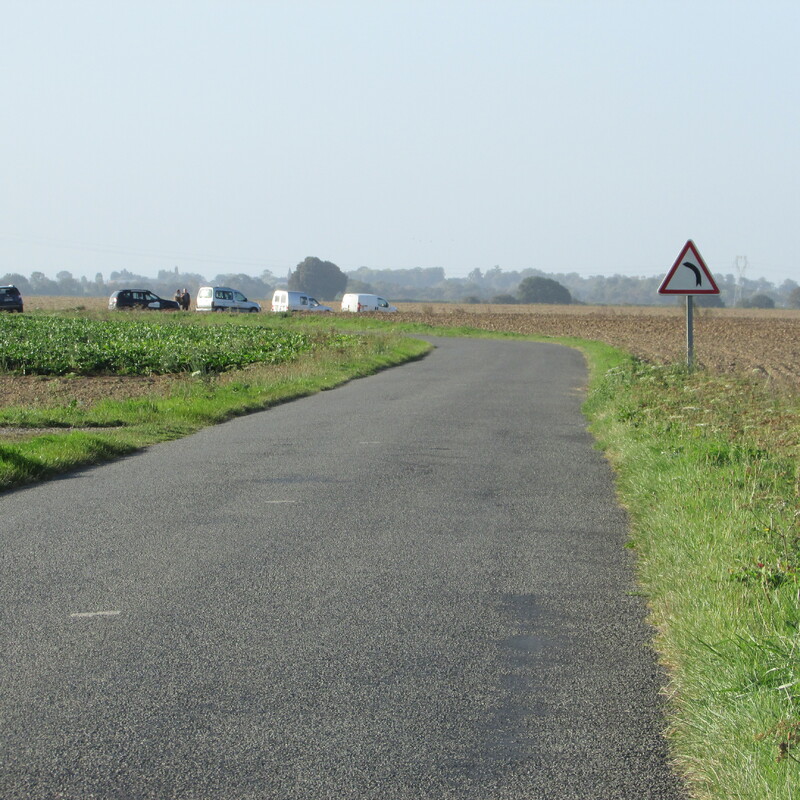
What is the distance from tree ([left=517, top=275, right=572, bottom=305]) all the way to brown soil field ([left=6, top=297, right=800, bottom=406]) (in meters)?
87.7

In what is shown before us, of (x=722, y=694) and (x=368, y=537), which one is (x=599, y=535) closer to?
(x=368, y=537)

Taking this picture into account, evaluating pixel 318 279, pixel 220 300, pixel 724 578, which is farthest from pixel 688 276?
pixel 318 279

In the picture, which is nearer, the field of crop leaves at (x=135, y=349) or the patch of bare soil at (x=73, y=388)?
the patch of bare soil at (x=73, y=388)

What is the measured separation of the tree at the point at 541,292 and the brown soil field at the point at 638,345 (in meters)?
87.7

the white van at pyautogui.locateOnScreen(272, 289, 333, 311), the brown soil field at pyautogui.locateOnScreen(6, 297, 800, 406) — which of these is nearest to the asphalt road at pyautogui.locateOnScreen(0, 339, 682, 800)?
the brown soil field at pyautogui.locateOnScreen(6, 297, 800, 406)

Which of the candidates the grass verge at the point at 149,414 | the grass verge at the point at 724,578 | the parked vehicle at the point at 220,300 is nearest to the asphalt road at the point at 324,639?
the grass verge at the point at 724,578

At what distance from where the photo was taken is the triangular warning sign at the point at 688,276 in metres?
18.8

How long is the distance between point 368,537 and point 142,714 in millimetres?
3621

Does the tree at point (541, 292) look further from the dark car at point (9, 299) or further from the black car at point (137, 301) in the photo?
the dark car at point (9, 299)

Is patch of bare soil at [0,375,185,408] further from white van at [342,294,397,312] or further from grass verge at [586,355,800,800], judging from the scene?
white van at [342,294,397,312]

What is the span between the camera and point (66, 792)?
12.5 ft

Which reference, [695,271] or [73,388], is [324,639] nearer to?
[695,271]

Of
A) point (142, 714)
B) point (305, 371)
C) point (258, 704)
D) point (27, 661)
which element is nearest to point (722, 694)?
point (258, 704)

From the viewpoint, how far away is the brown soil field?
22.4 metres
